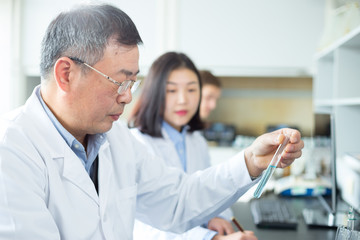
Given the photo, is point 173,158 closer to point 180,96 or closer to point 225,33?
point 180,96

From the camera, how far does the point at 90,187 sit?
99cm

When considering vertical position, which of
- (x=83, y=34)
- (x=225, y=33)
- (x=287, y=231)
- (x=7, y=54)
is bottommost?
(x=287, y=231)

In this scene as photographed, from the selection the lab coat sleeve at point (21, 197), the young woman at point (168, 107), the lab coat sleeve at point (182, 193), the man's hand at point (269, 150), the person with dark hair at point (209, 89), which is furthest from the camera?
the person with dark hair at point (209, 89)

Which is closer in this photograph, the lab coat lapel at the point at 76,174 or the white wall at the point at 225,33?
the lab coat lapel at the point at 76,174

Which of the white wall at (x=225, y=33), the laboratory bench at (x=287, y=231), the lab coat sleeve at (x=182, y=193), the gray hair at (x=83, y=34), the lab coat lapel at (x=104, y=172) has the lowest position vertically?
the laboratory bench at (x=287, y=231)

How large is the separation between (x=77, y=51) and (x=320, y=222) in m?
1.16

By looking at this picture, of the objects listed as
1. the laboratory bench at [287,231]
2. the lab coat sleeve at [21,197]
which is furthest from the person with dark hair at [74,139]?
the laboratory bench at [287,231]

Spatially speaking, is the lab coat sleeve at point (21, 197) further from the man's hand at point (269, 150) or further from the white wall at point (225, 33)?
the white wall at point (225, 33)

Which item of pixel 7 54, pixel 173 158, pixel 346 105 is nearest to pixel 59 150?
pixel 173 158

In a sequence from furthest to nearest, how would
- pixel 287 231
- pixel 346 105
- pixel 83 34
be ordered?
pixel 346 105 < pixel 287 231 < pixel 83 34

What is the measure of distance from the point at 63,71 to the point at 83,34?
0.33ft

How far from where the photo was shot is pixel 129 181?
1201 millimetres

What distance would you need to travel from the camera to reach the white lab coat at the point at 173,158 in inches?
53.7

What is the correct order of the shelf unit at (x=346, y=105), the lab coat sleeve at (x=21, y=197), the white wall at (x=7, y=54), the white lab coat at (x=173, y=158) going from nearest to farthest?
the lab coat sleeve at (x=21, y=197) < the white lab coat at (x=173, y=158) < the shelf unit at (x=346, y=105) < the white wall at (x=7, y=54)
